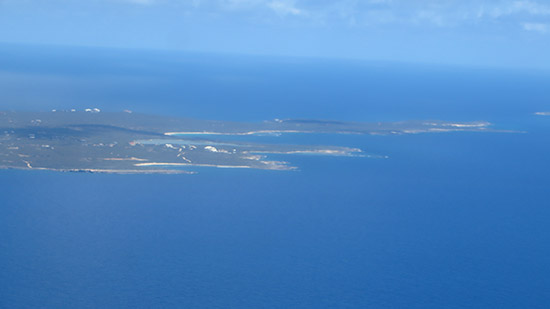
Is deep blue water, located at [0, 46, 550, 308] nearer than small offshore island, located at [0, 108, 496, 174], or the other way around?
deep blue water, located at [0, 46, 550, 308]

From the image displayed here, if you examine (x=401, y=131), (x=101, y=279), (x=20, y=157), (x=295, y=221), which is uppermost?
(x=401, y=131)

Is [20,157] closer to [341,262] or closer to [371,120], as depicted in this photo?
[341,262]

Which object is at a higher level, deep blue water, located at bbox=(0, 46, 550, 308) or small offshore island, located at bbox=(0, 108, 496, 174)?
small offshore island, located at bbox=(0, 108, 496, 174)

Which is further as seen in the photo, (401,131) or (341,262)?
(401,131)

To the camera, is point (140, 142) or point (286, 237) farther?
point (140, 142)

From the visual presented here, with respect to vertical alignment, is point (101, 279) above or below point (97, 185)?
below

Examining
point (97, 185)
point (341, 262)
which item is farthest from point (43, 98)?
point (341, 262)

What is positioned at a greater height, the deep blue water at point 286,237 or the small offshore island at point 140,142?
the small offshore island at point 140,142

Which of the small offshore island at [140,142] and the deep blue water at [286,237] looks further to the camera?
the small offshore island at [140,142]
